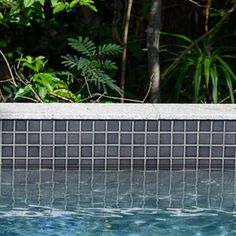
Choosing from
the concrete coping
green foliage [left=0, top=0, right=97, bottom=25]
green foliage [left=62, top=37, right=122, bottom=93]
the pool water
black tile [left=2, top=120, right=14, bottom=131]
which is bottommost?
the pool water

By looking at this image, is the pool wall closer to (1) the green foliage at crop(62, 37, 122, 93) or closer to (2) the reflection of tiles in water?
(2) the reflection of tiles in water

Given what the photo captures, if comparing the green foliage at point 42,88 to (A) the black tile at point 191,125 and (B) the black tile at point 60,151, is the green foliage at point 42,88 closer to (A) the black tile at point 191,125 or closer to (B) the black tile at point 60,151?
(B) the black tile at point 60,151

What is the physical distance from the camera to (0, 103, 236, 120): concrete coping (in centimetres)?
520

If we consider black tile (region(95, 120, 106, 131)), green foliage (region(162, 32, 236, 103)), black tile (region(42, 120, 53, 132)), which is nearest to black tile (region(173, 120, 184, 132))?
black tile (region(95, 120, 106, 131))

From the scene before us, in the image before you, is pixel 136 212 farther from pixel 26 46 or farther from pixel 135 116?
pixel 26 46

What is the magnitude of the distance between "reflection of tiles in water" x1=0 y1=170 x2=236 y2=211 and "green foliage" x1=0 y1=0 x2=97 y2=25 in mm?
1222

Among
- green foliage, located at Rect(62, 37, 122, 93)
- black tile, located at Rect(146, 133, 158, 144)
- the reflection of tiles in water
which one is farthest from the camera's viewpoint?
green foliage, located at Rect(62, 37, 122, 93)

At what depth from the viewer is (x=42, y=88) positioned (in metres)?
6.01

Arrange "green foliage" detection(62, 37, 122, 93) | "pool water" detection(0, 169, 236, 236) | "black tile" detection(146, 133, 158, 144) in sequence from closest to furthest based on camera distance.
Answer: "pool water" detection(0, 169, 236, 236), "black tile" detection(146, 133, 158, 144), "green foliage" detection(62, 37, 122, 93)

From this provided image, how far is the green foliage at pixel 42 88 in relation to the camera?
6.02 m

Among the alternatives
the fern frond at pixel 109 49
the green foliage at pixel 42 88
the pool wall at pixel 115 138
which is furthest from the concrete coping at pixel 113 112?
the fern frond at pixel 109 49

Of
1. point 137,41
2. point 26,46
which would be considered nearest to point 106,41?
point 137,41

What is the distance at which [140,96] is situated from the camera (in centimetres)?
701

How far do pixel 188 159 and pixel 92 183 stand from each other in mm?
667
